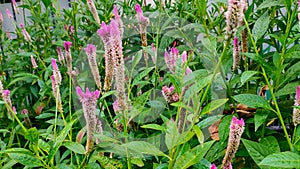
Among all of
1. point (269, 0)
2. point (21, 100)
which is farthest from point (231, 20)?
point (21, 100)

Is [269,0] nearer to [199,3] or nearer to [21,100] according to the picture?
[199,3]

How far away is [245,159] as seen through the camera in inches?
30.8

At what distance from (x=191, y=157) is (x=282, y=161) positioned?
125mm

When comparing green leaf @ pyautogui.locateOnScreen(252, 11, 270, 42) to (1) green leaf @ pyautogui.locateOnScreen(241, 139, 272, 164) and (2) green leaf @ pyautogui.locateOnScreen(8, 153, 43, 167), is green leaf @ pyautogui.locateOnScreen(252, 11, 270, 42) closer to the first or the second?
(1) green leaf @ pyautogui.locateOnScreen(241, 139, 272, 164)

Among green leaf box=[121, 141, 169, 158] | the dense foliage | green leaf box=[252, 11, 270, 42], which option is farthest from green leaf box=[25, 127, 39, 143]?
green leaf box=[252, 11, 270, 42]

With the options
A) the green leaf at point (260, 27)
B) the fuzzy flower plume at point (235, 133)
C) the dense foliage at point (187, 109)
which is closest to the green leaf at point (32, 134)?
the dense foliage at point (187, 109)

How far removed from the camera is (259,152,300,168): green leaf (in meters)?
0.46

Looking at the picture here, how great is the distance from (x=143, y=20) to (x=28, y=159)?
0.39 metres

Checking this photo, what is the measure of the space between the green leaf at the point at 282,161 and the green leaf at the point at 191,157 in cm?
9

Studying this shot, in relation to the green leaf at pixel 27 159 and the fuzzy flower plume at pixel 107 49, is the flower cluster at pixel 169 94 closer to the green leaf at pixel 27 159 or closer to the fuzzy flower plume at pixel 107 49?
the fuzzy flower plume at pixel 107 49

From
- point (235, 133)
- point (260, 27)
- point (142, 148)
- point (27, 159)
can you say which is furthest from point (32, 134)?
point (260, 27)

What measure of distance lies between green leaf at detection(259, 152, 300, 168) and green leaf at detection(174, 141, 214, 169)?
0.09 m

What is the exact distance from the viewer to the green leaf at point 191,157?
0.54 meters

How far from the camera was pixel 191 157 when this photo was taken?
0.54m
